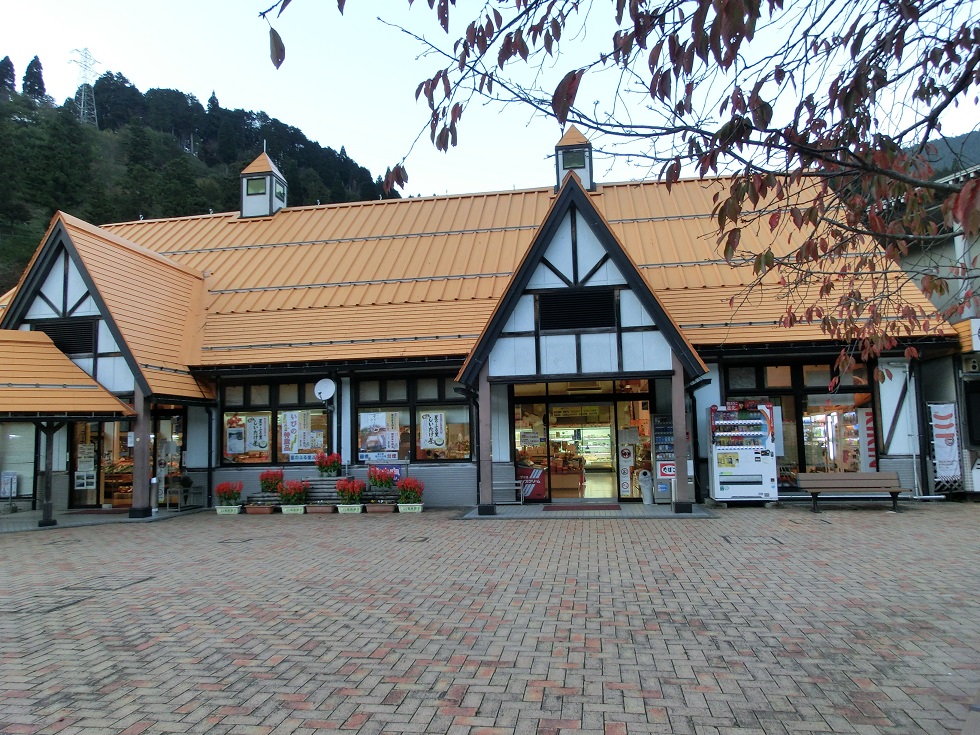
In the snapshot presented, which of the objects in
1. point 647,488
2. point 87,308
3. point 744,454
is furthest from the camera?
point 87,308

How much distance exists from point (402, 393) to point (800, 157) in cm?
1439

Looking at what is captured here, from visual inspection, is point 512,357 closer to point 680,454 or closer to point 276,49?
point 680,454

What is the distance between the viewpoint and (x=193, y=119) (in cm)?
9544

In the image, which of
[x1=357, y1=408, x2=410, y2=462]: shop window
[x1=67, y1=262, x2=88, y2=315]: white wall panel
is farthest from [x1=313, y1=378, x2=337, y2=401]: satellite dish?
[x1=67, y1=262, x2=88, y2=315]: white wall panel

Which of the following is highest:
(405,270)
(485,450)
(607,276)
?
(405,270)

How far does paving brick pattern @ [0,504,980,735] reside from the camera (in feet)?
15.0

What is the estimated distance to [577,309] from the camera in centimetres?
1482

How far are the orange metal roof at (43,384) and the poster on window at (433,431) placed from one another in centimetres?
675

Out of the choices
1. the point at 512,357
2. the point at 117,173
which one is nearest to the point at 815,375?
the point at 512,357

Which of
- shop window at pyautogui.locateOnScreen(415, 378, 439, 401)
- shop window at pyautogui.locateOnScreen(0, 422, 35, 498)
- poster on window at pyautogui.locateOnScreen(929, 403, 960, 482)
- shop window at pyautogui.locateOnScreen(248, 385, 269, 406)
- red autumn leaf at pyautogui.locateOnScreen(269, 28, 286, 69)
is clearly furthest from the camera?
shop window at pyautogui.locateOnScreen(0, 422, 35, 498)

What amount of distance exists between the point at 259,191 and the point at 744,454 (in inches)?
755

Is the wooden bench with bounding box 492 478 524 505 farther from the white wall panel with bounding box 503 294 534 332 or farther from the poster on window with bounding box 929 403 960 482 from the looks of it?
the poster on window with bounding box 929 403 960 482

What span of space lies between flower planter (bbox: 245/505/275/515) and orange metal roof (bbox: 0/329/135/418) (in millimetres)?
3501

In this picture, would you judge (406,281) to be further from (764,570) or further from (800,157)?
(800,157)
